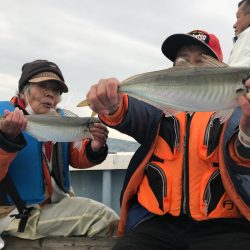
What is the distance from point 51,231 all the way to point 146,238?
1197 mm

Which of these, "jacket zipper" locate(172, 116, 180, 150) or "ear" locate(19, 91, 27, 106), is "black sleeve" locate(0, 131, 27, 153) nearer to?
"ear" locate(19, 91, 27, 106)

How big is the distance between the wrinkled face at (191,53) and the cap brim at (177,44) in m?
0.04

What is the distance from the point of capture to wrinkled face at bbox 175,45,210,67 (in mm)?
3467

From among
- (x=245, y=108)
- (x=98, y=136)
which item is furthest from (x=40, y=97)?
(x=245, y=108)

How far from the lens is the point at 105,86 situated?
8.98ft

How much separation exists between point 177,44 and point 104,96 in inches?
43.7

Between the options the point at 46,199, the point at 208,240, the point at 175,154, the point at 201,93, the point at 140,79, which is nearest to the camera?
the point at 201,93

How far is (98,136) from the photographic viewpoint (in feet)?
13.0

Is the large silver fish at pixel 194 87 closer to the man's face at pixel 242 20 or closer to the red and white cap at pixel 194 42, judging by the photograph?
the red and white cap at pixel 194 42

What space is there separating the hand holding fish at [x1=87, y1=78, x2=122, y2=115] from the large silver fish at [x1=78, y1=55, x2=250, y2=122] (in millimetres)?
141

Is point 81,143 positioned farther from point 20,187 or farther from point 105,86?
point 105,86

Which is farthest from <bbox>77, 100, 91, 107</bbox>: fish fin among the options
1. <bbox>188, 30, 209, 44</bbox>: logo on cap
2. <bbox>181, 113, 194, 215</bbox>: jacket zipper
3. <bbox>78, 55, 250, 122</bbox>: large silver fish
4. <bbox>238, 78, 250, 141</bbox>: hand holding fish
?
<bbox>188, 30, 209, 44</bbox>: logo on cap

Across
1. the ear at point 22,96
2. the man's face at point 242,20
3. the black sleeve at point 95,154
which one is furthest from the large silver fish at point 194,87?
the man's face at point 242,20

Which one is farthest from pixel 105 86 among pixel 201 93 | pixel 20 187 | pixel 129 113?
pixel 20 187
